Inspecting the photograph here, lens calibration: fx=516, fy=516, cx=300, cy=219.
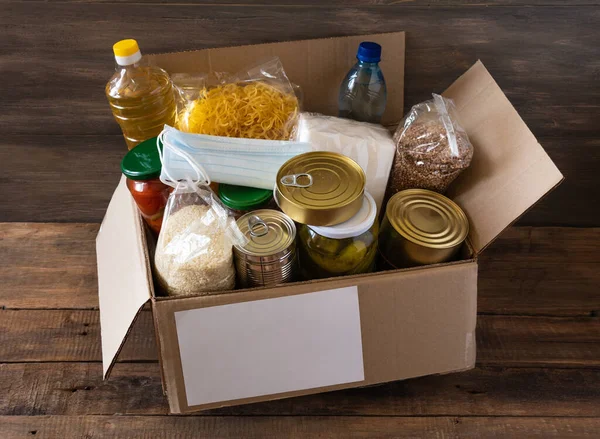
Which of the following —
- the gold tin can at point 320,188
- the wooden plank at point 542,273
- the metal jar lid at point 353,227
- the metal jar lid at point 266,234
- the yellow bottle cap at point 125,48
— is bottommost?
the wooden plank at point 542,273

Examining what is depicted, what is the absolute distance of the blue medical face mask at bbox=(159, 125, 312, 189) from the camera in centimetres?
88

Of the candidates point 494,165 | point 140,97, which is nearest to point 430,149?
point 494,165

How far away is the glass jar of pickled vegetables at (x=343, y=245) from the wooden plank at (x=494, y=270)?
15.6 inches

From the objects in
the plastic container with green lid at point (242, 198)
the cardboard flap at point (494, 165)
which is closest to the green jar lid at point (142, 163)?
the plastic container with green lid at point (242, 198)

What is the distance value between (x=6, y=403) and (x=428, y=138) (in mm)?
896

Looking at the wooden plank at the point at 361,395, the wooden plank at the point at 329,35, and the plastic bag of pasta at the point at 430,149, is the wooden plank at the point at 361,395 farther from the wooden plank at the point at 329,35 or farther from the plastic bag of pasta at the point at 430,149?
the wooden plank at the point at 329,35

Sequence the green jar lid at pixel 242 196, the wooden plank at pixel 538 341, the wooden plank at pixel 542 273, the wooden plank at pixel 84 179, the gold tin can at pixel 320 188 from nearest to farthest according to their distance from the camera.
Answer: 1. the gold tin can at pixel 320 188
2. the green jar lid at pixel 242 196
3. the wooden plank at pixel 538 341
4. the wooden plank at pixel 542 273
5. the wooden plank at pixel 84 179

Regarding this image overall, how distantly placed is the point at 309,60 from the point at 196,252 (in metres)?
0.51

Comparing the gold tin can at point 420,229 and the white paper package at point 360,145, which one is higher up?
the white paper package at point 360,145

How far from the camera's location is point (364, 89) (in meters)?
1.04

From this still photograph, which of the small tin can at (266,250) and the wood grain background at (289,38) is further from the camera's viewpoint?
the wood grain background at (289,38)

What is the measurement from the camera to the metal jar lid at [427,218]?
86 cm

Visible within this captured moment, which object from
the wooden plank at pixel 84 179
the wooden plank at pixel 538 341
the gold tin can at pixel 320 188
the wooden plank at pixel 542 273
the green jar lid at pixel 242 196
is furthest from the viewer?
the wooden plank at pixel 84 179

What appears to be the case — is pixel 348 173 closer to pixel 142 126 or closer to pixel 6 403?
pixel 142 126
